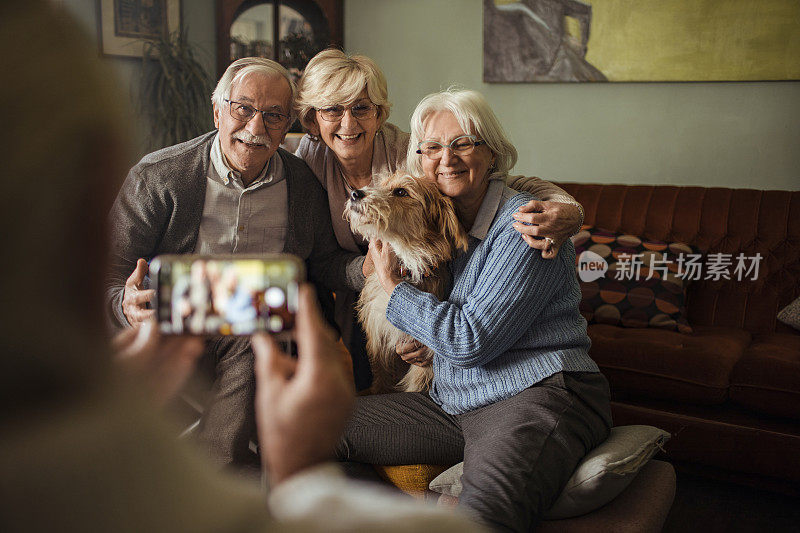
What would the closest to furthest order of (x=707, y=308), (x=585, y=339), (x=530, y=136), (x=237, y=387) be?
(x=585, y=339) < (x=237, y=387) < (x=707, y=308) < (x=530, y=136)

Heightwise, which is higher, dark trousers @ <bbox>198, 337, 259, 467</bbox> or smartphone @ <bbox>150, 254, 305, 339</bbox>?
smartphone @ <bbox>150, 254, 305, 339</bbox>

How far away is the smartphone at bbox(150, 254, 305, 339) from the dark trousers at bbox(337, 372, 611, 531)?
35.5 inches

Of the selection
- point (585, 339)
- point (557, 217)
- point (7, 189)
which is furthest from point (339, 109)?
point (7, 189)

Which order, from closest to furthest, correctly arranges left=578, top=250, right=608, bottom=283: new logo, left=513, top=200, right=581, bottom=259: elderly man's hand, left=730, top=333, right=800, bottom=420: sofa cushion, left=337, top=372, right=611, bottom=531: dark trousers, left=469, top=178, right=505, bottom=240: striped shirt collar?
left=337, top=372, right=611, bottom=531: dark trousers, left=513, top=200, right=581, bottom=259: elderly man's hand, left=469, top=178, right=505, bottom=240: striped shirt collar, left=730, top=333, right=800, bottom=420: sofa cushion, left=578, top=250, right=608, bottom=283: new logo

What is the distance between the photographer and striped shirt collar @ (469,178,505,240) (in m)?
1.76

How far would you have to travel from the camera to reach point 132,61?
3848 millimetres

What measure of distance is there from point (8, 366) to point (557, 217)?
1.42 m

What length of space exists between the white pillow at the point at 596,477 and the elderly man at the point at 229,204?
0.62 metres

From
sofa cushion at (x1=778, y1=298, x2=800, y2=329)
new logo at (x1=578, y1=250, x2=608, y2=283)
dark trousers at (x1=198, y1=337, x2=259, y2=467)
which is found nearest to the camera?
dark trousers at (x1=198, y1=337, x2=259, y2=467)

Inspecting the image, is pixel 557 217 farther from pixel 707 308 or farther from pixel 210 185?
pixel 707 308

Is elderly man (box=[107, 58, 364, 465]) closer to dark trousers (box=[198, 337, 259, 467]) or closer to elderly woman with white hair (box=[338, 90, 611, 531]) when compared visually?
dark trousers (box=[198, 337, 259, 467])

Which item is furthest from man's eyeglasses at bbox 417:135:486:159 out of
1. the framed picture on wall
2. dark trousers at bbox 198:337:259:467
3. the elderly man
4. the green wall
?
the framed picture on wall

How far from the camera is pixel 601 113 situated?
390 centimetres

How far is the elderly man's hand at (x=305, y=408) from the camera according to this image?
47cm
